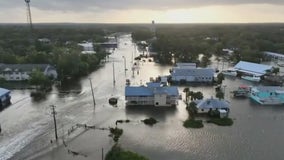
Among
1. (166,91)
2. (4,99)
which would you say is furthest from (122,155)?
(4,99)

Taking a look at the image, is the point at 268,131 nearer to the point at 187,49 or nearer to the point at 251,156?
the point at 251,156

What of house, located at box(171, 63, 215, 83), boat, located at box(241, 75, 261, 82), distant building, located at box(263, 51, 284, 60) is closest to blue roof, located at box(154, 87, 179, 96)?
house, located at box(171, 63, 215, 83)

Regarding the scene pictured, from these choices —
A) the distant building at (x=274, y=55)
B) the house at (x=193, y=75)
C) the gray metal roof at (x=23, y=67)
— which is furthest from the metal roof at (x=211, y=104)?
the distant building at (x=274, y=55)

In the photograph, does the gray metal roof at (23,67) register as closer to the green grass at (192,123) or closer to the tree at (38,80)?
the tree at (38,80)

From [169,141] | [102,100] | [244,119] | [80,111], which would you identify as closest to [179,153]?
[169,141]

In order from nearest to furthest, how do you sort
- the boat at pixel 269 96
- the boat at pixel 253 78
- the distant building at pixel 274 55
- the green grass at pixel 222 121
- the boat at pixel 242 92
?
the green grass at pixel 222 121 → the boat at pixel 269 96 → the boat at pixel 242 92 → the boat at pixel 253 78 → the distant building at pixel 274 55
